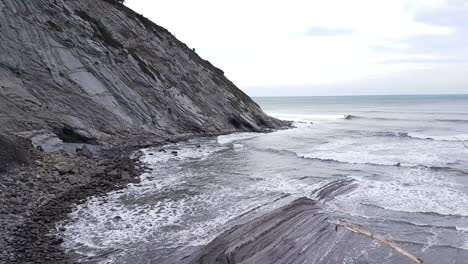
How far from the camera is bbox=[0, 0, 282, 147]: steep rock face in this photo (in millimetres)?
21891

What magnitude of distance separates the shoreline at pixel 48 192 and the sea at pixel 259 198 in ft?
1.56

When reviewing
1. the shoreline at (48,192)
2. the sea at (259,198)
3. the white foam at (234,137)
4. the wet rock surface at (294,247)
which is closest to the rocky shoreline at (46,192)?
the shoreline at (48,192)

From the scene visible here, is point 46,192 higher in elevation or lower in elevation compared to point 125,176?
higher

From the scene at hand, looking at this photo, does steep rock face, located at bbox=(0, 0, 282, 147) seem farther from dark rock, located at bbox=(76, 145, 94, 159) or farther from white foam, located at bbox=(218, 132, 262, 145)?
dark rock, located at bbox=(76, 145, 94, 159)

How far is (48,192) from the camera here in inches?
521

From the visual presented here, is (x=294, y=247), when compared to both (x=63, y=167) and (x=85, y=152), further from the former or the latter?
(x=85, y=152)

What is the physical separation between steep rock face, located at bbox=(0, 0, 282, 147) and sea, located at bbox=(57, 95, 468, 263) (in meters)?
3.73

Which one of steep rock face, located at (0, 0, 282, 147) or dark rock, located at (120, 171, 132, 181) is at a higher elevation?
steep rock face, located at (0, 0, 282, 147)

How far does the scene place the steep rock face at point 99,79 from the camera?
21.9 m

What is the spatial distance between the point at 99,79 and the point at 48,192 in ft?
49.6

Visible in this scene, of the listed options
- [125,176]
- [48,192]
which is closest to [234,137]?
[125,176]

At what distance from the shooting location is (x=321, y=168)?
2153cm

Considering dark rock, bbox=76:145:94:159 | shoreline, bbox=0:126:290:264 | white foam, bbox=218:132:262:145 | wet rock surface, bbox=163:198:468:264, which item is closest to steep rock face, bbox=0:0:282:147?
white foam, bbox=218:132:262:145

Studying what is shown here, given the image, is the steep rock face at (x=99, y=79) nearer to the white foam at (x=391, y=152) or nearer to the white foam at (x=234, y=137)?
the white foam at (x=234, y=137)
